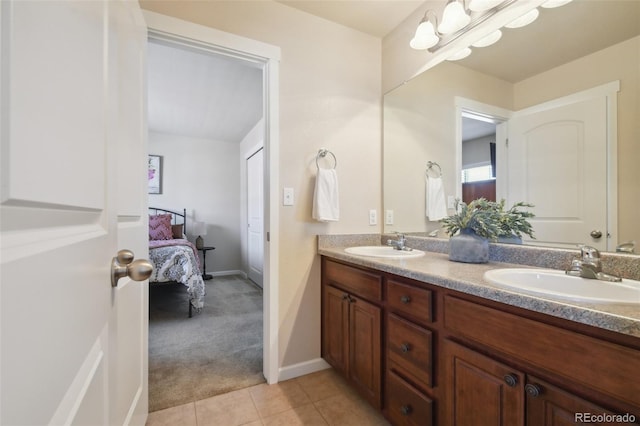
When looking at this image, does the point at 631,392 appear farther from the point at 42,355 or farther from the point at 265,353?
the point at 265,353

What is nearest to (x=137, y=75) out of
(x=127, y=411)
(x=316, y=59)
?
(x=127, y=411)

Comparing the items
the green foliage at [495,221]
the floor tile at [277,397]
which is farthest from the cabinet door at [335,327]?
the green foliage at [495,221]

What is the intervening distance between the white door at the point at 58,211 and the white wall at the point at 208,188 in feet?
14.7

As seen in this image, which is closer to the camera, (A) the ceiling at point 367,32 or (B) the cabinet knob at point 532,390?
(B) the cabinet knob at point 532,390

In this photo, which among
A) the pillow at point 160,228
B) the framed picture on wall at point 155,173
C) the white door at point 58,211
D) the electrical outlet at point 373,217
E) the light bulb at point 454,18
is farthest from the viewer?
the framed picture on wall at point 155,173

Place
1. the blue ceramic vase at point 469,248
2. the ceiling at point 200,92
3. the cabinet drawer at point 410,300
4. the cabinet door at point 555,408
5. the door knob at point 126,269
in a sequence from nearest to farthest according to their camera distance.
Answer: the door knob at point 126,269, the cabinet door at point 555,408, the cabinet drawer at point 410,300, the blue ceramic vase at point 469,248, the ceiling at point 200,92

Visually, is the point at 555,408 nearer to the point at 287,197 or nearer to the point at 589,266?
the point at 589,266

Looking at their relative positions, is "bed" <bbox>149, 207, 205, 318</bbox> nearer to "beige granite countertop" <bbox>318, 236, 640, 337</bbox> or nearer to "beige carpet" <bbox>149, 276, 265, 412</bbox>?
"beige carpet" <bbox>149, 276, 265, 412</bbox>

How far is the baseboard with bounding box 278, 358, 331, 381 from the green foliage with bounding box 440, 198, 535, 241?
1.30m

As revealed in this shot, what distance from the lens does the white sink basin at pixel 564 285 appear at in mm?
837

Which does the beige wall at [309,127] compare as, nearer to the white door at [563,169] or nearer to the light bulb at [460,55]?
the light bulb at [460,55]

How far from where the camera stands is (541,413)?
77cm

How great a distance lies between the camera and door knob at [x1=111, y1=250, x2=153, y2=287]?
0.58 metres

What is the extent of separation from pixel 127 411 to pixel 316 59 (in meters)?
2.10
